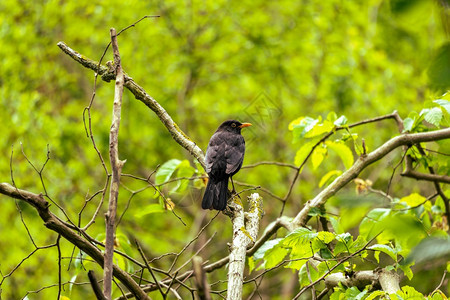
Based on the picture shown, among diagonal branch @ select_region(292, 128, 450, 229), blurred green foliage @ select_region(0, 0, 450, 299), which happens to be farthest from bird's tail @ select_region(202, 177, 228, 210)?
blurred green foliage @ select_region(0, 0, 450, 299)

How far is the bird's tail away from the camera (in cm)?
398

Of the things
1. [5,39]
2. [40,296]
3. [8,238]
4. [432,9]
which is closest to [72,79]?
[5,39]

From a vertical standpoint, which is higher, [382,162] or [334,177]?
[382,162]

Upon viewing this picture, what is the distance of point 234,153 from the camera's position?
5223 mm

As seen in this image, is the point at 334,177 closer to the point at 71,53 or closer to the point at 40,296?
the point at 71,53

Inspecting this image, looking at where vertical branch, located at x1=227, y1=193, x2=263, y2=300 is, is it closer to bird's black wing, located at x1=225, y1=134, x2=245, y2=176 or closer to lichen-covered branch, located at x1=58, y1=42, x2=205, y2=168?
lichen-covered branch, located at x1=58, y1=42, x2=205, y2=168

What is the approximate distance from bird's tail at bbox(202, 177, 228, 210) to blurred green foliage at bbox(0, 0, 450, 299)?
6.66 meters

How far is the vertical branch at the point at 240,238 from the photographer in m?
2.56

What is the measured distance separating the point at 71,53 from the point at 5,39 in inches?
396

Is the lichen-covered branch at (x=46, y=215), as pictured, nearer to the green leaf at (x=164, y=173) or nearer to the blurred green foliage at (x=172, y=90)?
the green leaf at (x=164, y=173)

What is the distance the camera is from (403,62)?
13984 millimetres

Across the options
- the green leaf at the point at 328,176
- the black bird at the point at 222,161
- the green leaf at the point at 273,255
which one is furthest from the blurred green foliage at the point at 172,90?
the green leaf at the point at 273,255

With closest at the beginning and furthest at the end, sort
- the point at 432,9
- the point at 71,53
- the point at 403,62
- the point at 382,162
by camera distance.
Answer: the point at 432,9
the point at 71,53
the point at 382,162
the point at 403,62

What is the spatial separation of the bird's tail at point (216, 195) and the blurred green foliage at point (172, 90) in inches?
262
